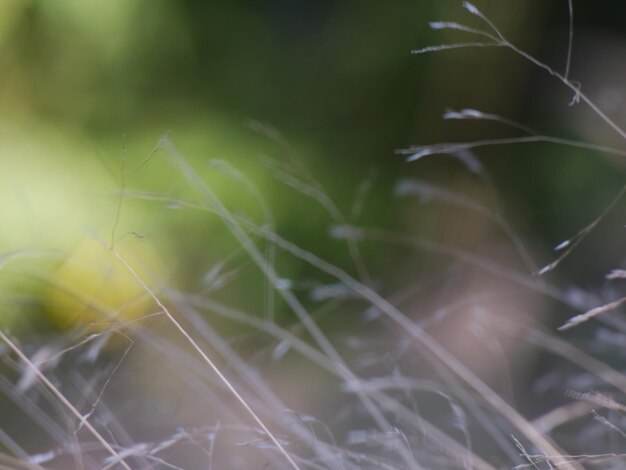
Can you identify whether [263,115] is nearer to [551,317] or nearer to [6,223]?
[6,223]

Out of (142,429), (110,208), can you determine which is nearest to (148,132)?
(110,208)

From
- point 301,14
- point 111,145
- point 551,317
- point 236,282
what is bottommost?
point 551,317

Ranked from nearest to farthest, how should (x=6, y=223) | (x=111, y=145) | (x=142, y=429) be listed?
(x=142, y=429) → (x=6, y=223) → (x=111, y=145)

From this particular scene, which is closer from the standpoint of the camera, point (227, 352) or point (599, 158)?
point (227, 352)

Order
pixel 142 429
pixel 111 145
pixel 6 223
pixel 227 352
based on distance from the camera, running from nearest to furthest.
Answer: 1. pixel 227 352
2. pixel 142 429
3. pixel 6 223
4. pixel 111 145

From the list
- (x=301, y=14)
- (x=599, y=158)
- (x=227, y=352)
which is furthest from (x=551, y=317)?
(x=227, y=352)

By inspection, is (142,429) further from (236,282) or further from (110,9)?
(110,9)

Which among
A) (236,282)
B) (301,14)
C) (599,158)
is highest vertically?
(301,14)

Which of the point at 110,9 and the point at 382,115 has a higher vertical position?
the point at 110,9

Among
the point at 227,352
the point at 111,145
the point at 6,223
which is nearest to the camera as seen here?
the point at 227,352
